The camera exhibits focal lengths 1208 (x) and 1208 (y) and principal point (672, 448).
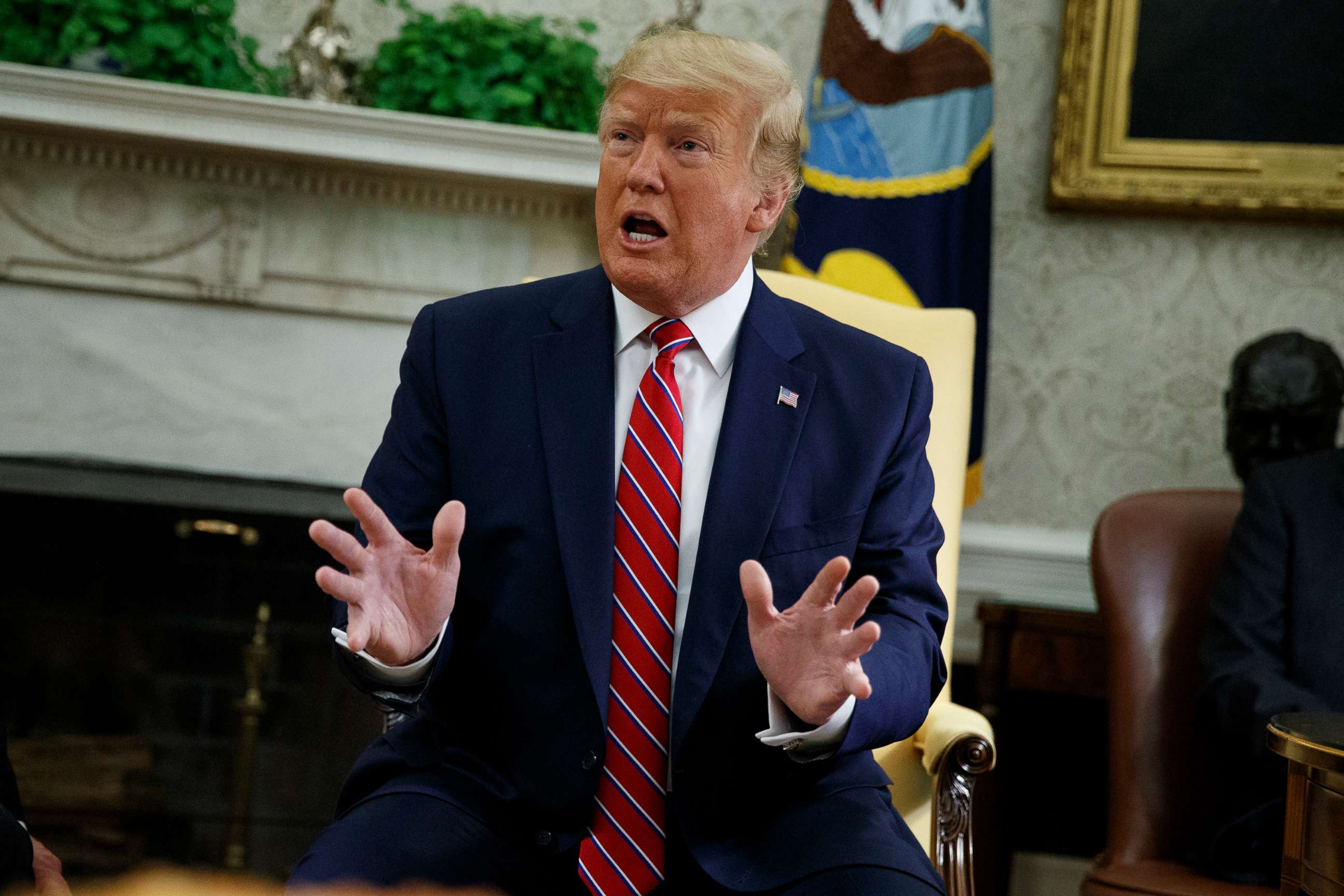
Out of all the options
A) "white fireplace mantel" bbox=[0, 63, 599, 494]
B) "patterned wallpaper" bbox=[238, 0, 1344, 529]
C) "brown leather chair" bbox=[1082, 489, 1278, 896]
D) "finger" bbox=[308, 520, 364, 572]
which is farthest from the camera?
"patterned wallpaper" bbox=[238, 0, 1344, 529]

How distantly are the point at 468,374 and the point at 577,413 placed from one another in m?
0.16

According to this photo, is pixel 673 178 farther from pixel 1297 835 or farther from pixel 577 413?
pixel 1297 835

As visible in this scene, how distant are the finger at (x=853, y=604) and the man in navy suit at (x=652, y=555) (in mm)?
128

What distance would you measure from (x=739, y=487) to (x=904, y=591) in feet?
0.83

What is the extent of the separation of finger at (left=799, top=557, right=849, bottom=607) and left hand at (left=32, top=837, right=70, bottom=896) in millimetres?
787

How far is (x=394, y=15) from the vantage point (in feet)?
10.5

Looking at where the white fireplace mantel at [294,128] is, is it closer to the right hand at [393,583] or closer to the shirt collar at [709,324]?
the shirt collar at [709,324]

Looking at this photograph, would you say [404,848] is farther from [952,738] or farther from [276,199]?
[276,199]

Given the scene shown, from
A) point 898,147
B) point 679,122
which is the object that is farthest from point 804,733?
point 898,147

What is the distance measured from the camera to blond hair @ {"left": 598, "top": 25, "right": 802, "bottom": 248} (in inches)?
59.4

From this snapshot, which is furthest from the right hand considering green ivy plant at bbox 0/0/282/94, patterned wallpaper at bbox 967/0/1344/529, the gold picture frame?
the gold picture frame

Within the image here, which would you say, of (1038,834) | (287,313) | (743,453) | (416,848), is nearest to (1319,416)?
(1038,834)

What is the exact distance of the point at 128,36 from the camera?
290 cm

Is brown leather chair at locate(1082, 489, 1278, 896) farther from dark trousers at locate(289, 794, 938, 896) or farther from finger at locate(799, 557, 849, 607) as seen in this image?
finger at locate(799, 557, 849, 607)
